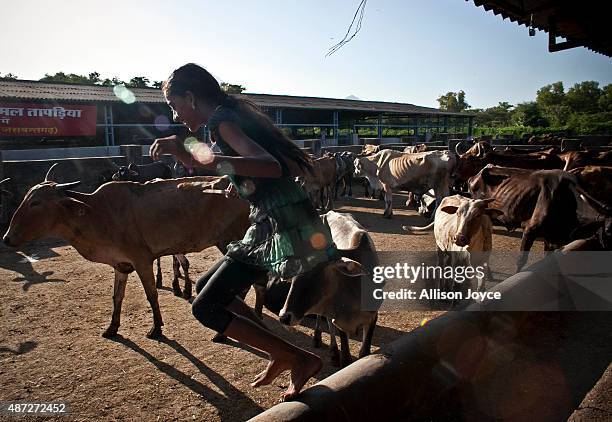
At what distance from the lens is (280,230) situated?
95.3 inches

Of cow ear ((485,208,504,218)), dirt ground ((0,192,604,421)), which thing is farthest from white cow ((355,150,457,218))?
dirt ground ((0,192,604,421))

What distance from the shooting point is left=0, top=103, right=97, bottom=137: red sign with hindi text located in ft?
56.2

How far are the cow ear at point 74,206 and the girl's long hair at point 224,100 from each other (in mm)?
2945

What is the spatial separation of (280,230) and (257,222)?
16 centimetres

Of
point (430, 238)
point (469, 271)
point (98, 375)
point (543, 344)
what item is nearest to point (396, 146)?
point (430, 238)

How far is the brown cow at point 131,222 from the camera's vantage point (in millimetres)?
4676

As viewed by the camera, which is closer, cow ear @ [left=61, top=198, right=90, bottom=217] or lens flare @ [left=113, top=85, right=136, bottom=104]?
cow ear @ [left=61, top=198, right=90, bottom=217]

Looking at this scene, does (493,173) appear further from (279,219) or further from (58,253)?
(58,253)

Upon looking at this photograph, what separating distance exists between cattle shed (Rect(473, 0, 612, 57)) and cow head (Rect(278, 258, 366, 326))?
2732mm

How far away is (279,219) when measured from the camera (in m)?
2.42

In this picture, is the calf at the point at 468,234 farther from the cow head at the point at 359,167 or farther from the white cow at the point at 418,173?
the cow head at the point at 359,167

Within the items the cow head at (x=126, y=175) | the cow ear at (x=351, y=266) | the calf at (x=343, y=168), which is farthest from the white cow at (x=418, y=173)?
the cow ear at (x=351, y=266)

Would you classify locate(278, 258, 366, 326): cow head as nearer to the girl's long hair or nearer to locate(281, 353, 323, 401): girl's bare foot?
locate(281, 353, 323, 401): girl's bare foot

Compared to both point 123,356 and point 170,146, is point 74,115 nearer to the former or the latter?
point 123,356
